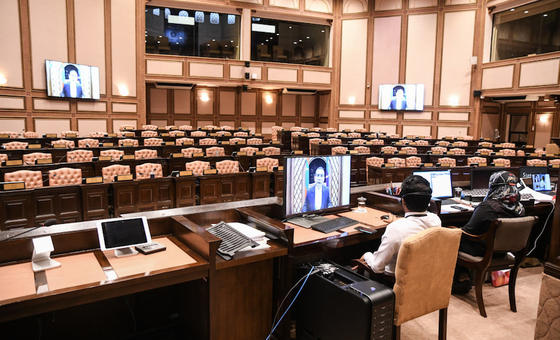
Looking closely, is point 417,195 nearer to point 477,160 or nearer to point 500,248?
point 500,248

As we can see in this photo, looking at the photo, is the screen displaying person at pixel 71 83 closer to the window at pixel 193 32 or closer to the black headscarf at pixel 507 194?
the window at pixel 193 32

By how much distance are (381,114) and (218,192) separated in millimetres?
11663

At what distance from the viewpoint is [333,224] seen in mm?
2629

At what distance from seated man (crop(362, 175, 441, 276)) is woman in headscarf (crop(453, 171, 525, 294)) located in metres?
0.90

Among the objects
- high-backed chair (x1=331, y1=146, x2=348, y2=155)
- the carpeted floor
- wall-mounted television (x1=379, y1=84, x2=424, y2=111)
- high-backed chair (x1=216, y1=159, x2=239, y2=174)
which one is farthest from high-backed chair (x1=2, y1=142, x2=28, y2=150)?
wall-mounted television (x1=379, y1=84, x2=424, y2=111)

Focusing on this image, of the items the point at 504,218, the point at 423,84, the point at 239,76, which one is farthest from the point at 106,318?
the point at 423,84

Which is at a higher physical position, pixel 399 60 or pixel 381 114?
pixel 399 60

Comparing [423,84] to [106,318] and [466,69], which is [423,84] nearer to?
[466,69]

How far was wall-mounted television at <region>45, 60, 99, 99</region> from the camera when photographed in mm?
11539

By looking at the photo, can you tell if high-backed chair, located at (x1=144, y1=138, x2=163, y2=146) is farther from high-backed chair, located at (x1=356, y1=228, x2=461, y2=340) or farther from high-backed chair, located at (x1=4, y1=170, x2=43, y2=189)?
high-backed chair, located at (x1=356, y1=228, x2=461, y2=340)

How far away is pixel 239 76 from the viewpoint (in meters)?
14.4

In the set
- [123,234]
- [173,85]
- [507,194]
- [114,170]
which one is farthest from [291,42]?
[123,234]

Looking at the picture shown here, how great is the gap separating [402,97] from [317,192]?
13.5 m

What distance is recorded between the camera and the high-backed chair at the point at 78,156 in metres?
6.59
